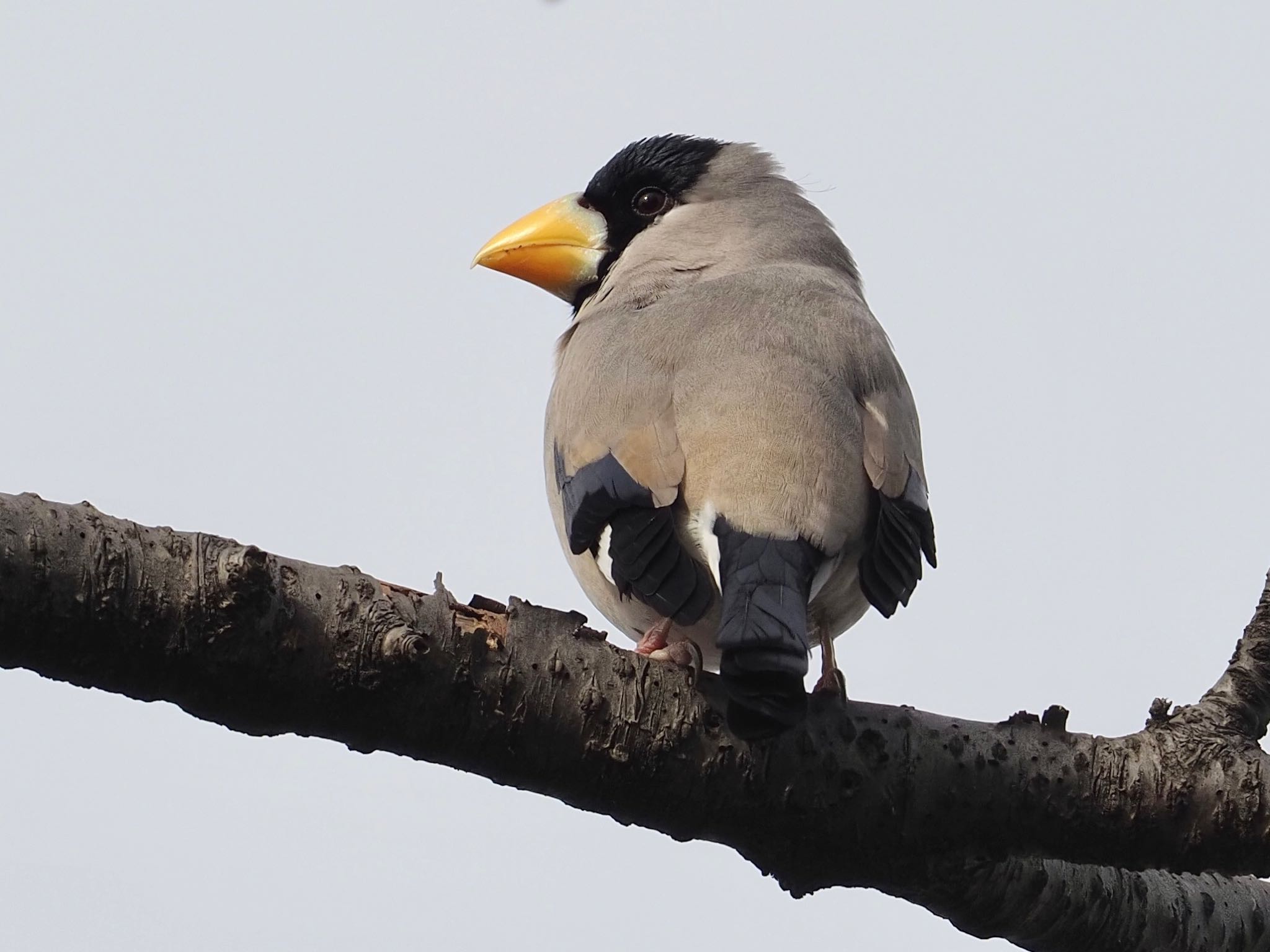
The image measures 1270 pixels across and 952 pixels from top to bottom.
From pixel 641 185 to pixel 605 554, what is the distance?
2906 mm

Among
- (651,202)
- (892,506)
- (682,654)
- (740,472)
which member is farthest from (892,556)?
(651,202)

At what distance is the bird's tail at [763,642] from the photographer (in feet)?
11.6

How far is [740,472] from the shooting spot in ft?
14.2

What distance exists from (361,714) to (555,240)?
3.99 m

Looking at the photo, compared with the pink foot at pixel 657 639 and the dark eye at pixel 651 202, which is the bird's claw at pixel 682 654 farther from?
the dark eye at pixel 651 202

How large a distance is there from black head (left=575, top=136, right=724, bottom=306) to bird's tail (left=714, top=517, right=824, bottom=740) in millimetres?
3105

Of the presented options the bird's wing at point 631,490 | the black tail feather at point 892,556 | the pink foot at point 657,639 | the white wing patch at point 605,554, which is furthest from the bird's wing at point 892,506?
the white wing patch at point 605,554

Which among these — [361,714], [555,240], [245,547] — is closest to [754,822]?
[361,714]

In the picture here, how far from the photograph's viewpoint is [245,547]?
311 centimetres

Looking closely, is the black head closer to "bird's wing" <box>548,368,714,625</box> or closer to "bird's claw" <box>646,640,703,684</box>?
"bird's wing" <box>548,368,714,625</box>

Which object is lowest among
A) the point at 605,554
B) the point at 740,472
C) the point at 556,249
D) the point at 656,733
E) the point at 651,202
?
the point at 656,733

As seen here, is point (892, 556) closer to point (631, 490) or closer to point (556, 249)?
point (631, 490)

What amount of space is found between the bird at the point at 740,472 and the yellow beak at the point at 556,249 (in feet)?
2.17

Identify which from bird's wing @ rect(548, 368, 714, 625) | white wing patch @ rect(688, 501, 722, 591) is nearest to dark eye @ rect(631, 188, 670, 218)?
bird's wing @ rect(548, 368, 714, 625)
